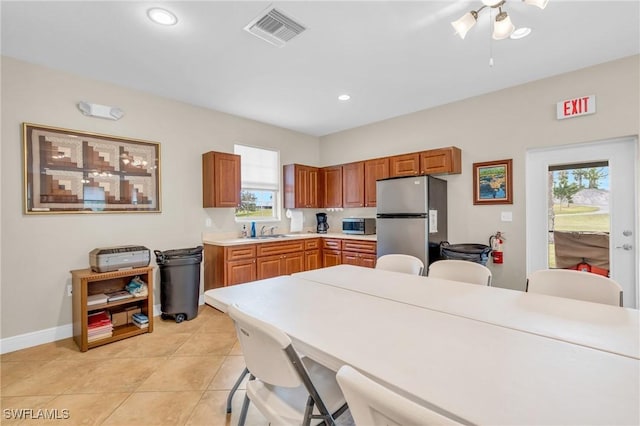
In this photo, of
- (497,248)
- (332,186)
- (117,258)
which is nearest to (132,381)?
(117,258)

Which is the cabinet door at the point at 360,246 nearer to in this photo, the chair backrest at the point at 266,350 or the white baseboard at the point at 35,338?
the chair backrest at the point at 266,350

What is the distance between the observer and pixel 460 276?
2100mm

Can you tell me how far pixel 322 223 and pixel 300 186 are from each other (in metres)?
0.88

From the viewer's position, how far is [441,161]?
3.79 meters

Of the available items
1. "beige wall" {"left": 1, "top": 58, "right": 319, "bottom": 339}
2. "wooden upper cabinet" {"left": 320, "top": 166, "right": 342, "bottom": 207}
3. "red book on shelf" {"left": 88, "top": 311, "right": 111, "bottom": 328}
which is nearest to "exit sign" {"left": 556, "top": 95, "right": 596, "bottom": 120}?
"wooden upper cabinet" {"left": 320, "top": 166, "right": 342, "bottom": 207}

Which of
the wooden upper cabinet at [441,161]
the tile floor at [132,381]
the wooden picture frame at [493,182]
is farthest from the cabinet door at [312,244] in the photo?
the wooden picture frame at [493,182]

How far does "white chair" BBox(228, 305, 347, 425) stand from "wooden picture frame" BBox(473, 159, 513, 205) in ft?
10.6

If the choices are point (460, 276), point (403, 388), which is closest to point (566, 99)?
point (460, 276)

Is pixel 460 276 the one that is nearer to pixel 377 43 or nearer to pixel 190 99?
pixel 377 43

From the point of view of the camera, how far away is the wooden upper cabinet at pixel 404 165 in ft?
13.3

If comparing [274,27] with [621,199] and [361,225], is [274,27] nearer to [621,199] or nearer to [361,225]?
[361,225]

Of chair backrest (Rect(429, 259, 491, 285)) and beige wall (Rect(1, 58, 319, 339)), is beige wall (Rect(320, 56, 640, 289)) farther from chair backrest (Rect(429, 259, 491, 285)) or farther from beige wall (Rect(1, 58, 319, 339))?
beige wall (Rect(1, 58, 319, 339))

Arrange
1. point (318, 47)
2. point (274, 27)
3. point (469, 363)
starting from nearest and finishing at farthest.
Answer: point (469, 363) → point (274, 27) → point (318, 47)

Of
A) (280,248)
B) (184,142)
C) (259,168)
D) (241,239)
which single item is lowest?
(280,248)
